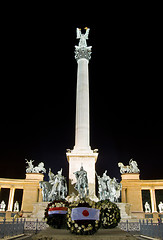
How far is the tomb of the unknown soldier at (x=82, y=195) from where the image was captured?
7953 millimetres

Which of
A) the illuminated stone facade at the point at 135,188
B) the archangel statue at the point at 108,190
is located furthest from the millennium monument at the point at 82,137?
the illuminated stone facade at the point at 135,188

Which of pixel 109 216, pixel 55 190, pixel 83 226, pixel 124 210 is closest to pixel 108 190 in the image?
pixel 124 210

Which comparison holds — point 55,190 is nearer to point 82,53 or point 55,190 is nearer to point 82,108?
point 82,108

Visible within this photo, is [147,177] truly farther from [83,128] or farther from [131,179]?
[83,128]

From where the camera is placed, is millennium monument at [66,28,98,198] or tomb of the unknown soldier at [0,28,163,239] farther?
millennium monument at [66,28,98,198]

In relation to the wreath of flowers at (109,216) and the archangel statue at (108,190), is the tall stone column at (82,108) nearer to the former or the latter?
the archangel statue at (108,190)

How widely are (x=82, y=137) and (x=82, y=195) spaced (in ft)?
29.7

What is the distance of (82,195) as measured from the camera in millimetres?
24359

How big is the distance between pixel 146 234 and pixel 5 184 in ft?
126

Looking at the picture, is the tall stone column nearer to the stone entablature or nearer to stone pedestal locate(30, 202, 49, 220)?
stone pedestal locate(30, 202, 49, 220)

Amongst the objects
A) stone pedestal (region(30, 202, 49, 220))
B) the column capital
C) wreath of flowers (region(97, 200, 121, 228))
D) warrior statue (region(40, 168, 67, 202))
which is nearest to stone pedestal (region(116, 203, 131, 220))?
warrior statue (region(40, 168, 67, 202))

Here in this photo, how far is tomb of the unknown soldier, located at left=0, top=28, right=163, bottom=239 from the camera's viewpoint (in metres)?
7.95

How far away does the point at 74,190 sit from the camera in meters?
26.9

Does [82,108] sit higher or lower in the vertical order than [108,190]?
higher
